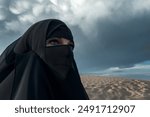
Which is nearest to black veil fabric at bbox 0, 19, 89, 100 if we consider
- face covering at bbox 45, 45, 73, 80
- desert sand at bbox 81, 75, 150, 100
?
face covering at bbox 45, 45, 73, 80

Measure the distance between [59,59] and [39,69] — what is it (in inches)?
14.0

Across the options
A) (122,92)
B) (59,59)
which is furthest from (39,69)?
(122,92)

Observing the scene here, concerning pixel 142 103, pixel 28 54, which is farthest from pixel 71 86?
pixel 142 103

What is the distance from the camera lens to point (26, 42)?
147 inches

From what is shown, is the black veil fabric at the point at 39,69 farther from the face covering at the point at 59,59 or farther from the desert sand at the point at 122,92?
the desert sand at the point at 122,92

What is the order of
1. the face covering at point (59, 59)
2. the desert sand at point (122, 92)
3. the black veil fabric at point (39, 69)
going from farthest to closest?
the desert sand at point (122, 92)
the face covering at point (59, 59)
the black veil fabric at point (39, 69)

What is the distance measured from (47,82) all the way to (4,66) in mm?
500

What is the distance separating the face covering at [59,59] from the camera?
11.7ft

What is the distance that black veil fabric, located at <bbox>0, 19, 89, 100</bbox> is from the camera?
10.8 feet

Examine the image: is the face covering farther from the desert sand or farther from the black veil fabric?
the desert sand

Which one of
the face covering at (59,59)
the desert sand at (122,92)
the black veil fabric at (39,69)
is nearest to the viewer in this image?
the black veil fabric at (39,69)

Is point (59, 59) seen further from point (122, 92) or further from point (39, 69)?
point (122, 92)

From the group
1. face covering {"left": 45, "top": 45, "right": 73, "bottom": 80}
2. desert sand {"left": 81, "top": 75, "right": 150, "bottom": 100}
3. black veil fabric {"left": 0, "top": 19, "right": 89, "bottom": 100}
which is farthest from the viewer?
desert sand {"left": 81, "top": 75, "right": 150, "bottom": 100}

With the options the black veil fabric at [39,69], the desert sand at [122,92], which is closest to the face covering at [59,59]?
the black veil fabric at [39,69]
